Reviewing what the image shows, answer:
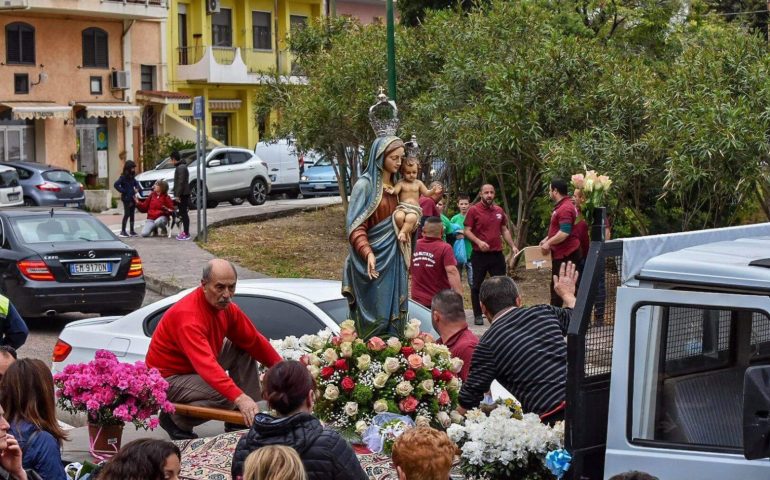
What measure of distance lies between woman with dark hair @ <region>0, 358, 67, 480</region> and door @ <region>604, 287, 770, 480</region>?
2.58 meters

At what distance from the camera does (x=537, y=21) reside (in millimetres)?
22172

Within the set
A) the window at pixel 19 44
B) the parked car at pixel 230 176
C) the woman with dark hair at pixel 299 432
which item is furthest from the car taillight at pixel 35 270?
the window at pixel 19 44

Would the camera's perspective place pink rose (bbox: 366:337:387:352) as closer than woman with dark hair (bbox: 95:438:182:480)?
No

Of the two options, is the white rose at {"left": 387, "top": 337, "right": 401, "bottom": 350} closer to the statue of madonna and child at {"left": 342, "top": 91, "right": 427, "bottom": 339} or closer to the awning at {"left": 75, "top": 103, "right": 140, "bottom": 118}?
the statue of madonna and child at {"left": 342, "top": 91, "right": 427, "bottom": 339}

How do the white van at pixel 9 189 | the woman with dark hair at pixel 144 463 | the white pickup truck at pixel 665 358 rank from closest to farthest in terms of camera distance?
the woman with dark hair at pixel 144 463 → the white pickup truck at pixel 665 358 → the white van at pixel 9 189

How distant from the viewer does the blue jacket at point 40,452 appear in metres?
5.93

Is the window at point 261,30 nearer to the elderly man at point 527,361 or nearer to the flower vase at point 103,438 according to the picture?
the flower vase at point 103,438

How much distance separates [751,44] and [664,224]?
492 centimetres

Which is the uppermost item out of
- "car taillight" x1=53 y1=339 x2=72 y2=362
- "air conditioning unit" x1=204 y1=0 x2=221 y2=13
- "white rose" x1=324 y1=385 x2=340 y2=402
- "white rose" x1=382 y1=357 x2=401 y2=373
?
"air conditioning unit" x1=204 y1=0 x2=221 y2=13

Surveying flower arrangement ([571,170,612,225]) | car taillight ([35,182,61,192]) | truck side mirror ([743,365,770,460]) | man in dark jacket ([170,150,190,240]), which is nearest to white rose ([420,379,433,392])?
flower arrangement ([571,170,612,225])

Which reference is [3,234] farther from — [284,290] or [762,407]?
[762,407]

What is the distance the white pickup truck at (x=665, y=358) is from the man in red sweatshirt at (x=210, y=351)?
2.78 meters

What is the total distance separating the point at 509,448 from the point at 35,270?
34.7 feet

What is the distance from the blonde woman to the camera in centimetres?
471
